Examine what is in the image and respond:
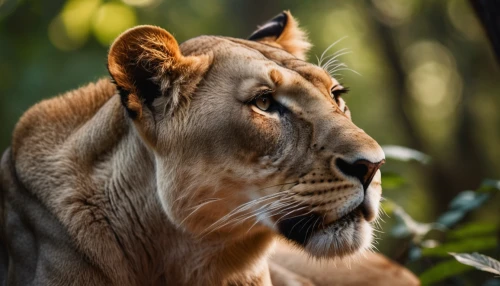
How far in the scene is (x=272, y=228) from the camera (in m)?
4.02

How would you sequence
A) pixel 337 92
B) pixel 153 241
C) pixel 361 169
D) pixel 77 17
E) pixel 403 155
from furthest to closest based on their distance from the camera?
pixel 77 17
pixel 403 155
pixel 337 92
pixel 153 241
pixel 361 169

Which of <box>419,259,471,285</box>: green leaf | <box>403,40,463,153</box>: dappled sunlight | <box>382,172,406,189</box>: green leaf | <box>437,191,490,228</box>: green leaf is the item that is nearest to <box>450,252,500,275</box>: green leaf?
<box>419,259,471,285</box>: green leaf

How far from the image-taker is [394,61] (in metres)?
17.8

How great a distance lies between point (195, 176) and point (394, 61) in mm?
14318

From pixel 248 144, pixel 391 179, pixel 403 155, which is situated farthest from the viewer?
pixel 391 179

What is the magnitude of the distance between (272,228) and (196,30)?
10.8 m

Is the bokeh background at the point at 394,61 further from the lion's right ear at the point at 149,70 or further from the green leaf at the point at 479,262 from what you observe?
the green leaf at the point at 479,262

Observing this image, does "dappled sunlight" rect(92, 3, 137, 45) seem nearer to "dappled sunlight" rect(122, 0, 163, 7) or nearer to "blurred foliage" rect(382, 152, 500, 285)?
"dappled sunlight" rect(122, 0, 163, 7)

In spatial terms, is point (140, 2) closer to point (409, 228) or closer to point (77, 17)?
point (77, 17)

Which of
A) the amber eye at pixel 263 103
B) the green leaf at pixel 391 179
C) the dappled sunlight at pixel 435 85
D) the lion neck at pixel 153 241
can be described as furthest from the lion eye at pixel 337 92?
the dappled sunlight at pixel 435 85

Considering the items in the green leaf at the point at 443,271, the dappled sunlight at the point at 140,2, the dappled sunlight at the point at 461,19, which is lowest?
the dappled sunlight at the point at 461,19

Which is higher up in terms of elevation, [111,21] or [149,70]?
[149,70]

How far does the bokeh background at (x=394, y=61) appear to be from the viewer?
943 cm

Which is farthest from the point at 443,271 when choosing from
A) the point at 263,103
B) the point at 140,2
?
the point at 140,2
